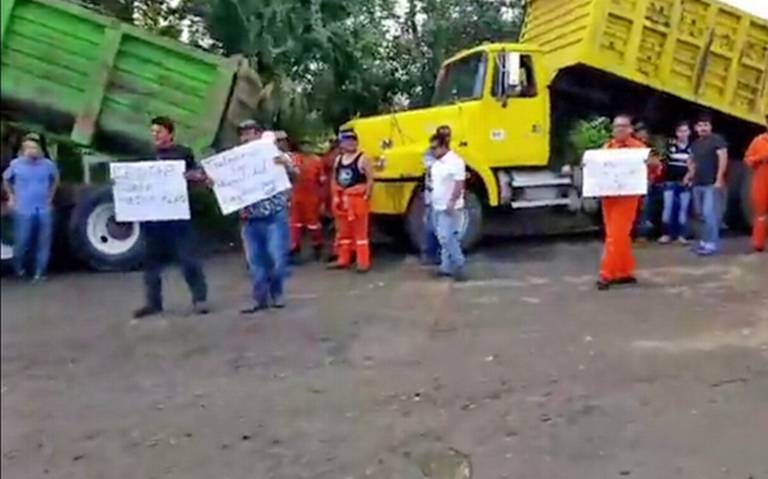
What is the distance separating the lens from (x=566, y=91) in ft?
31.6

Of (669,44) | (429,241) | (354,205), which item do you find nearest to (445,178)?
(354,205)

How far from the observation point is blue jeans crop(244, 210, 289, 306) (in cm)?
502

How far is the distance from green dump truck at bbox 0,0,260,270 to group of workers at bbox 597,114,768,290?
5361mm

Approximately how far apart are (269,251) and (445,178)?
7.50ft

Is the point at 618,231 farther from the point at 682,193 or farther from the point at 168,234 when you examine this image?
the point at 168,234

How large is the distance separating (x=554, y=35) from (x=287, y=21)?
8522 mm

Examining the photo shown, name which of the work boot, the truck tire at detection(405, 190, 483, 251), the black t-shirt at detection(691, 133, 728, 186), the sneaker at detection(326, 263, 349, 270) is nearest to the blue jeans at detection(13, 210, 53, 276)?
the work boot

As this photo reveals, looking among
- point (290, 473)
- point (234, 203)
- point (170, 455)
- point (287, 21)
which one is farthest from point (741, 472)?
point (287, 21)

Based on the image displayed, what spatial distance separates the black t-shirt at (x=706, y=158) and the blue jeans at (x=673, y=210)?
827mm

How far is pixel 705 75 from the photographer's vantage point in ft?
32.1

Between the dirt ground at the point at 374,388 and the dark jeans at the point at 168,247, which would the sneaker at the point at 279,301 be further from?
the dark jeans at the point at 168,247

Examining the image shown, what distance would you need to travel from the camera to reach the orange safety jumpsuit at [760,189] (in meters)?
8.89

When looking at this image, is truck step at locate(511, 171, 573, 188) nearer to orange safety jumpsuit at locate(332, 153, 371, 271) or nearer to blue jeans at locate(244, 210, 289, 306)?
orange safety jumpsuit at locate(332, 153, 371, 271)

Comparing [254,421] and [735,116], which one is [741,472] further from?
[735,116]
